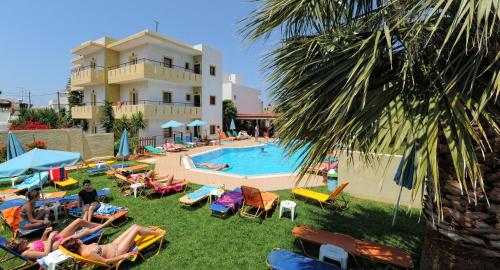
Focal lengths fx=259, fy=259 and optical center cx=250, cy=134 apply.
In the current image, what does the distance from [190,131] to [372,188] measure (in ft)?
69.3

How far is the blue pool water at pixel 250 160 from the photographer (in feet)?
56.5

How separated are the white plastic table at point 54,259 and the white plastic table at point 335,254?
4.54 m

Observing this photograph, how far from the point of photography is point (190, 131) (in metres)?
26.9

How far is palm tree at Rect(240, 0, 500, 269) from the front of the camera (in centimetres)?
217

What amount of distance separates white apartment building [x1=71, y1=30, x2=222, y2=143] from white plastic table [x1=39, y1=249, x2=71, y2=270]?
58.9ft

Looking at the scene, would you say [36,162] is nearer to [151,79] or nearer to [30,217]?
[30,217]

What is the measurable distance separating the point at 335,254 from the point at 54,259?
4.90m

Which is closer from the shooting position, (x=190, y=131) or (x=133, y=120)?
(x=133, y=120)

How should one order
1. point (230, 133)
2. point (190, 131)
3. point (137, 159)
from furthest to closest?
point (230, 133) < point (190, 131) < point (137, 159)

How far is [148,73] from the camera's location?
2166cm

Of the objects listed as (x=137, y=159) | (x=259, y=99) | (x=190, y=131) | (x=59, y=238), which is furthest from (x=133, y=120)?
(x=259, y=99)

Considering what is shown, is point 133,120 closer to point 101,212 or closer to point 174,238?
point 101,212

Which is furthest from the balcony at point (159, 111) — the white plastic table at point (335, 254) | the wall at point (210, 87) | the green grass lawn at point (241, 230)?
the white plastic table at point (335, 254)

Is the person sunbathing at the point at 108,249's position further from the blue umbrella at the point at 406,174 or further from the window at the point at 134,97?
the window at the point at 134,97
